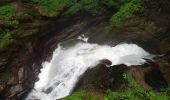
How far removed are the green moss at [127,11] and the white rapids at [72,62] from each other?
6.97 feet

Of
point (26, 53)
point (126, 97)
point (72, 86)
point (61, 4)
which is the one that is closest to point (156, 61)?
point (72, 86)

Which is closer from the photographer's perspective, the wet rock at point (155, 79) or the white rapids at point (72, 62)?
the wet rock at point (155, 79)

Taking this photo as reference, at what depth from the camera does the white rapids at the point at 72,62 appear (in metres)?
14.5

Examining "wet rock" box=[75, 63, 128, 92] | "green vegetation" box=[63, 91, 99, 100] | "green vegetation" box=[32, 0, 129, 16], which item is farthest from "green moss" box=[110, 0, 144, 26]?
"green vegetation" box=[63, 91, 99, 100]

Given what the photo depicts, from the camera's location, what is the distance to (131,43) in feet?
57.0

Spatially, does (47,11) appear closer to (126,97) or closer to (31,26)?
(31,26)

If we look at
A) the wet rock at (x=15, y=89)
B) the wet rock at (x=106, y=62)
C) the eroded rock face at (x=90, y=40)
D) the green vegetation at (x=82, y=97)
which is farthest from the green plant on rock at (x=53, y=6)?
the green vegetation at (x=82, y=97)

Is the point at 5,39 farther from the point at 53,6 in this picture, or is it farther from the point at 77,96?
the point at 77,96

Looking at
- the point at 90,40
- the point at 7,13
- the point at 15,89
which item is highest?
the point at 7,13

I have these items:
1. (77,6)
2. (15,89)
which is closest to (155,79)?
(15,89)

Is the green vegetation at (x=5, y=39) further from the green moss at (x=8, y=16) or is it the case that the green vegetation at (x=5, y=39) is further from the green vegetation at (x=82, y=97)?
the green vegetation at (x=82, y=97)

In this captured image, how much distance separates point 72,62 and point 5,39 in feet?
13.4

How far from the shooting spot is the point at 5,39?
14.9 meters

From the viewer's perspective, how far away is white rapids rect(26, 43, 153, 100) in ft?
47.5
